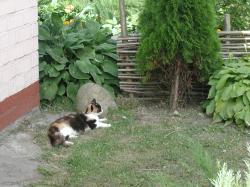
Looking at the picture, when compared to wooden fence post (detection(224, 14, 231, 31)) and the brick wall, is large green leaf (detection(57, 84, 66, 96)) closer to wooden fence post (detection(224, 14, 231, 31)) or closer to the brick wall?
the brick wall

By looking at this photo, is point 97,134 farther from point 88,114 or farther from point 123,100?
point 123,100

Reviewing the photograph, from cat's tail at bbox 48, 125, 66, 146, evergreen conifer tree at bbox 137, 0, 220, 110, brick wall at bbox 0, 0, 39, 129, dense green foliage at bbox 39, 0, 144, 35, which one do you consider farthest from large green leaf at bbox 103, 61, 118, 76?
cat's tail at bbox 48, 125, 66, 146

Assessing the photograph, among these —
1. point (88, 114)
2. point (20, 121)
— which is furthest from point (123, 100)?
point (20, 121)

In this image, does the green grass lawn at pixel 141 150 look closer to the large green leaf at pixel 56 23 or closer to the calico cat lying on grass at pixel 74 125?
the calico cat lying on grass at pixel 74 125

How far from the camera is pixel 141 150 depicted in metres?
6.17

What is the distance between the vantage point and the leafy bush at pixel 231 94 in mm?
6789

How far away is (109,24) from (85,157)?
14.1 ft

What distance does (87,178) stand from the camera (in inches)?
211

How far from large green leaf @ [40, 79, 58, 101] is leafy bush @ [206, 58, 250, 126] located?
2008mm

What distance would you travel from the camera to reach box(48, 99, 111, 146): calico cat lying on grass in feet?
20.4

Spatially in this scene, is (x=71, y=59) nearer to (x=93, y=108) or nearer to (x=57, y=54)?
(x=57, y=54)

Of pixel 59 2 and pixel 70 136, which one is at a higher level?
pixel 59 2

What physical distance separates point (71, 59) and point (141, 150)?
7.64 feet

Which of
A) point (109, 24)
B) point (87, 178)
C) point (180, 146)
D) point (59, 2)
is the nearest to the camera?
point (87, 178)
